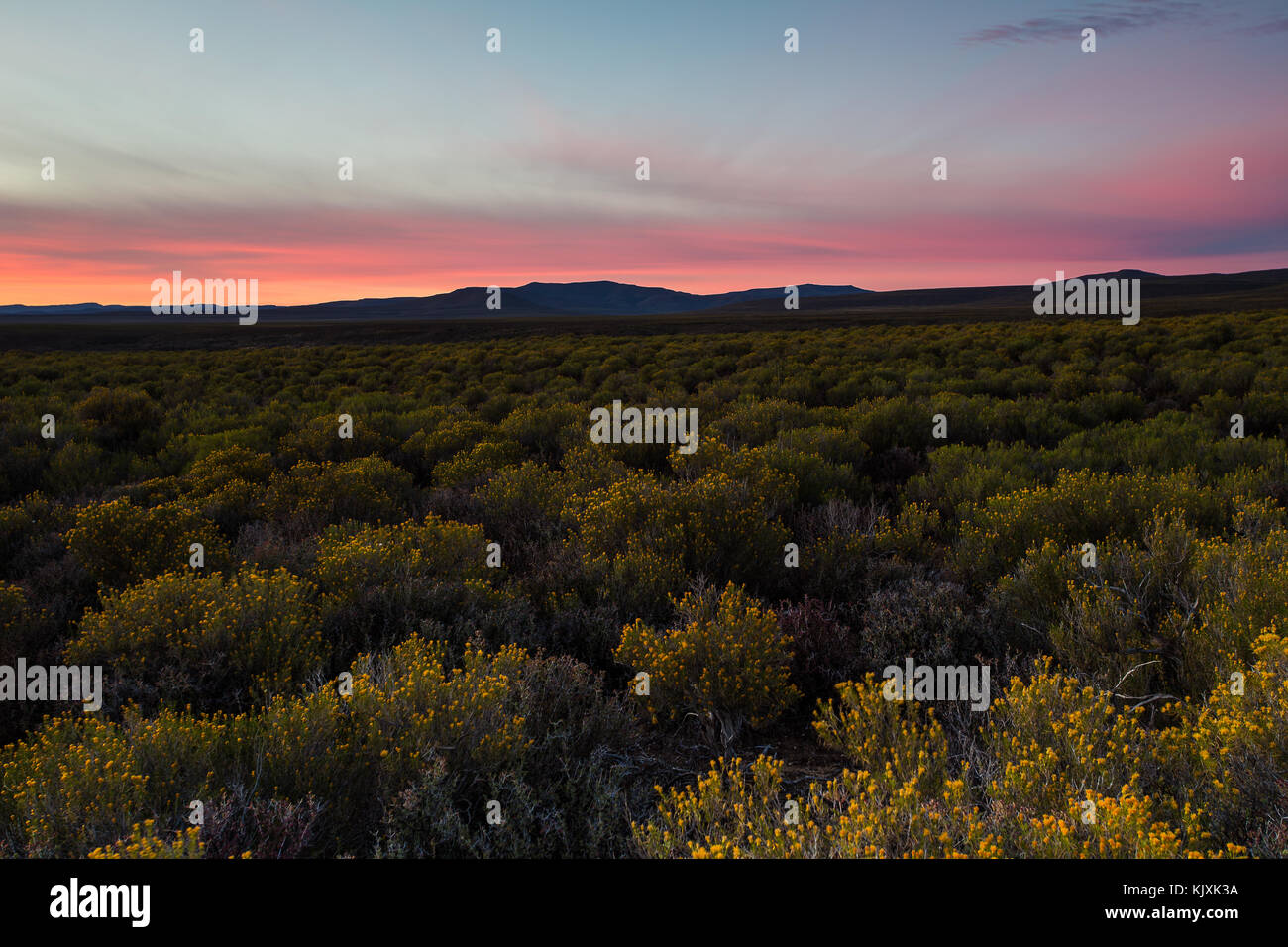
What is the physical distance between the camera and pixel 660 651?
4012 mm

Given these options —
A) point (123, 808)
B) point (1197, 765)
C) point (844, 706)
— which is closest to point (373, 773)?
point (123, 808)

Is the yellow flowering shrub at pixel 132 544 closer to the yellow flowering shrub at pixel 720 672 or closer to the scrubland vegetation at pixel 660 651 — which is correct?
the scrubland vegetation at pixel 660 651

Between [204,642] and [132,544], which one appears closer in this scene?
[204,642]

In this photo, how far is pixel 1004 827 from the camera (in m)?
2.53

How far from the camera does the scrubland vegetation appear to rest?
2641 mm

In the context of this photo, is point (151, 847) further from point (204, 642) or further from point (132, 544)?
point (132, 544)

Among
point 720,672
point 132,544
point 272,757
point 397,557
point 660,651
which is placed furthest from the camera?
point 132,544

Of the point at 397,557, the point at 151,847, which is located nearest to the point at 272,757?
the point at 151,847

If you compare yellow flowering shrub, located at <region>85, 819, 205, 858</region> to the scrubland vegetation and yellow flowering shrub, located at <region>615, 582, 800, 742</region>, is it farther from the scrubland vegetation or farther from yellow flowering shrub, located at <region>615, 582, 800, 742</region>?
yellow flowering shrub, located at <region>615, 582, 800, 742</region>

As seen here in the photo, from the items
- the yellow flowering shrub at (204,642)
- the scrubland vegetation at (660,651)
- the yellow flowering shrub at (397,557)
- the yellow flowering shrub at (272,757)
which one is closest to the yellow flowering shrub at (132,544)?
the scrubland vegetation at (660,651)

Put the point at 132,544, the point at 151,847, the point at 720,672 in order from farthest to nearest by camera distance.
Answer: the point at 132,544
the point at 720,672
the point at 151,847

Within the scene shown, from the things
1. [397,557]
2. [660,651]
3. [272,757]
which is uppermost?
[397,557]

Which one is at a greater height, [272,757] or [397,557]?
[397,557]
